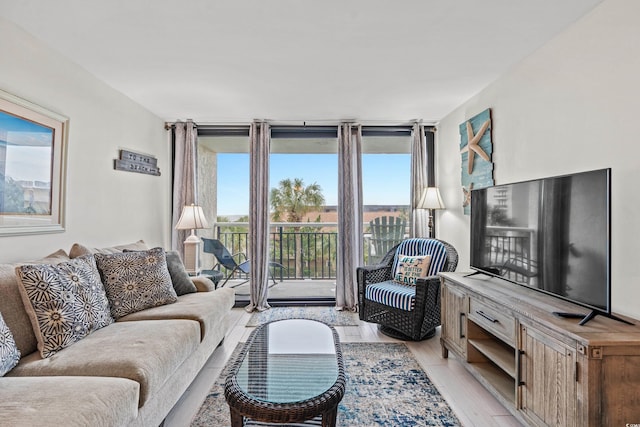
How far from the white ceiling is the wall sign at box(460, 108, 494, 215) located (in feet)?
1.08

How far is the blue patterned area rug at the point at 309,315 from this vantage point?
3598 millimetres

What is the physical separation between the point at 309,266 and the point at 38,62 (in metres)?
4.01

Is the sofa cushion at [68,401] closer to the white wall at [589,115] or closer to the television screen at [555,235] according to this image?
the television screen at [555,235]

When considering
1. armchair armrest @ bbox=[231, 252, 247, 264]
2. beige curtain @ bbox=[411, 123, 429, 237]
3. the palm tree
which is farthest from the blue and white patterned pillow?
beige curtain @ bbox=[411, 123, 429, 237]

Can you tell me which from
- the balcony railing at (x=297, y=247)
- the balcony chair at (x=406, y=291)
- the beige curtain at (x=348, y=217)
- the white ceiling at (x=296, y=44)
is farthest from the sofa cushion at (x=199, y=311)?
the balcony railing at (x=297, y=247)

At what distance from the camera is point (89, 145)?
8.99ft

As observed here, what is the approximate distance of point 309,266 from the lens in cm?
523

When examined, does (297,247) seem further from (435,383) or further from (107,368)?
(107,368)

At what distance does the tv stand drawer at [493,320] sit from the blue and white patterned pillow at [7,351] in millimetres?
2592

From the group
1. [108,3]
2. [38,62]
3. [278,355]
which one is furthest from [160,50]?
[278,355]

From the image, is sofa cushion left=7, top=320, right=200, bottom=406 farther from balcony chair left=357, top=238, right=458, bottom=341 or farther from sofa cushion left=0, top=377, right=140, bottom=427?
balcony chair left=357, top=238, right=458, bottom=341

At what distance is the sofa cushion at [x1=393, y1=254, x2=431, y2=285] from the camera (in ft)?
10.7

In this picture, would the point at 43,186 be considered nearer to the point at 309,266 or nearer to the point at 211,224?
the point at 211,224

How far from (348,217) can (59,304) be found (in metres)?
2.96
